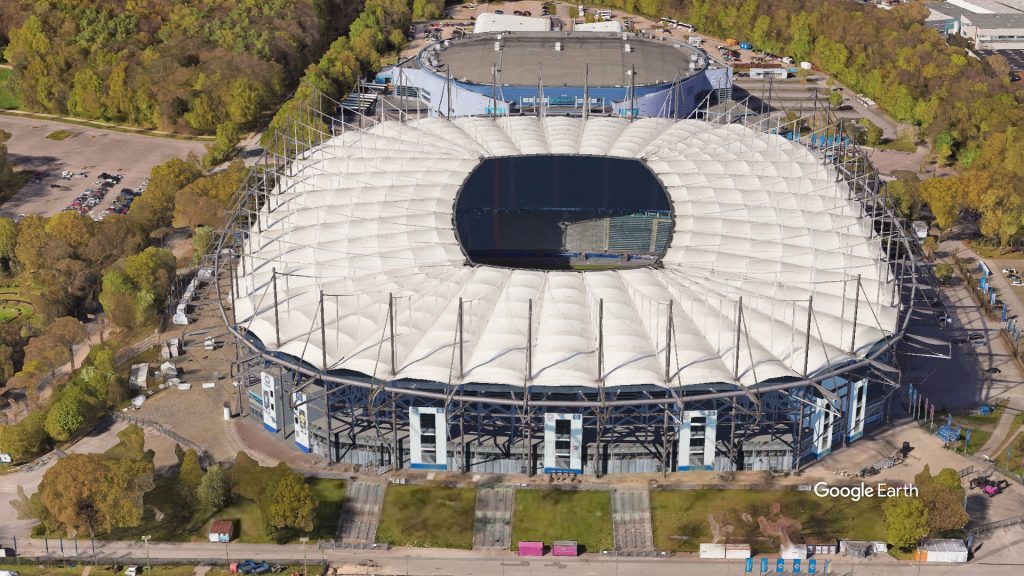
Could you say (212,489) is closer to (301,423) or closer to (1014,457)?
(301,423)

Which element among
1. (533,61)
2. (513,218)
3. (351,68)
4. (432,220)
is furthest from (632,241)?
(351,68)

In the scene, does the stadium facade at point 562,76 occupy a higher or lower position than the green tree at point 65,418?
higher

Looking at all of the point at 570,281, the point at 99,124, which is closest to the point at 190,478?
the point at 570,281

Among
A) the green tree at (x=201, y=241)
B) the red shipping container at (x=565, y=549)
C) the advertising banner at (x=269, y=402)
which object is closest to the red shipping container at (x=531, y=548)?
the red shipping container at (x=565, y=549)

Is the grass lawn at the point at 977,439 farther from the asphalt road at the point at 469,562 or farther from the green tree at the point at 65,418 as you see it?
the green tree at the point at 65,418

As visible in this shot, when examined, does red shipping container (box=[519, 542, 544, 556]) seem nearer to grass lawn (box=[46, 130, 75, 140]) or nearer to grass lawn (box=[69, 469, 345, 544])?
grass lawn (box=[69, 469, 345, 544])
